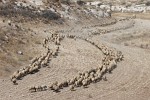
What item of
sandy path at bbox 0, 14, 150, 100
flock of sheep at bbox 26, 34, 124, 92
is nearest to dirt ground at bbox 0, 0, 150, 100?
sandy path at bbox 0, 14, 150, 100

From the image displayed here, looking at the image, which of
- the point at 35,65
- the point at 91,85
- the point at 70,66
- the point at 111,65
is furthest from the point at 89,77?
the point at 111,65

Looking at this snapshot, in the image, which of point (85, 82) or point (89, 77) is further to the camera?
point (89, 77)

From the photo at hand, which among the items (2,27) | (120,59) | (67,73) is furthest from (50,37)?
(67,73)

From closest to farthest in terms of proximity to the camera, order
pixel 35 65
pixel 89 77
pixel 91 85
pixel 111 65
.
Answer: pixel 91 85 → pixel 89 77 → pixel 35 65 → pixel 111 65

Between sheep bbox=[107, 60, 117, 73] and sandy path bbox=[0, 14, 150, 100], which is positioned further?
sheep bbox=[107, 60, 117, 73]

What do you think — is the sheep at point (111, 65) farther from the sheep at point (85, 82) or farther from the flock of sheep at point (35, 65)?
the flock of sheep at point (35, 65)

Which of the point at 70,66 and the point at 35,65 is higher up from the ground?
the point at 35,65

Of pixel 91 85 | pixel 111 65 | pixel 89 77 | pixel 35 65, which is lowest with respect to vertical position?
pixel 111 65

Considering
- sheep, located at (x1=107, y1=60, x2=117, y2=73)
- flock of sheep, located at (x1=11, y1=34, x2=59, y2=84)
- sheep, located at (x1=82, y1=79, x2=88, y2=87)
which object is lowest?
sheep, located at (x1=107, y1=60, x2=117, y2=73)

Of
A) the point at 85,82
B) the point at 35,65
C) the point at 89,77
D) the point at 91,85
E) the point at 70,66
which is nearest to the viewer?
the point at 85,82

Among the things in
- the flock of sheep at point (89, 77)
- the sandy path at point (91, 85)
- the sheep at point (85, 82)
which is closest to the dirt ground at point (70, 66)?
the sandy path at point (91, 85)

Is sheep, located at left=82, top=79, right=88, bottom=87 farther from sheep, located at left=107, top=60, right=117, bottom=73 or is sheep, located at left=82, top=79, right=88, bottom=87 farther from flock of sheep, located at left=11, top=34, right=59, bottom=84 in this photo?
sheep, located at left=107, top=60, right=117, bottom=73

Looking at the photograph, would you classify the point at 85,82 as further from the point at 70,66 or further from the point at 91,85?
the point at 70,66
